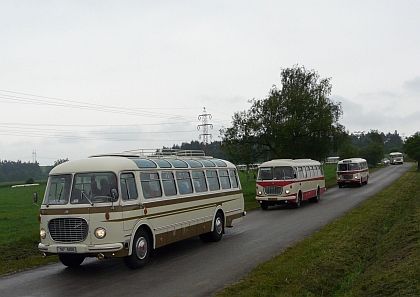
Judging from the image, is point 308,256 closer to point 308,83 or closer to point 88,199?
point 88,199

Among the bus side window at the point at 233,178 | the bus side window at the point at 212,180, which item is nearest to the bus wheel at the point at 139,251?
the bus side window at the point at 212,180

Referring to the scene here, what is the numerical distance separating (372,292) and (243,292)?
2306 mm

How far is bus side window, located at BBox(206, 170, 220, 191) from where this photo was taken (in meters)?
17.7

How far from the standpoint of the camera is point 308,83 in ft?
180

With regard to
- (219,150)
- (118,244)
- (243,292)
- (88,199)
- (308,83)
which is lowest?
(243,292)

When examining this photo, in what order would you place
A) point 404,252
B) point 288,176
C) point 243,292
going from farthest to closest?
1. point 288,176
2. point 404,252
3. point 243,292

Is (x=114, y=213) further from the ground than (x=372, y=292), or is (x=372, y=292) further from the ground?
(x=114, y=213)

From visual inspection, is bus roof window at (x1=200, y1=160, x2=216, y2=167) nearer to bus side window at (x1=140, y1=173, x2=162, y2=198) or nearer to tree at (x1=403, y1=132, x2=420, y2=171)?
bus side window at (x1=140, y1=173, x2=162, y2=198)

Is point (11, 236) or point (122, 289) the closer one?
point (122, 289)

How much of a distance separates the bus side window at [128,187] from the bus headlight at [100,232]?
3.12 ft

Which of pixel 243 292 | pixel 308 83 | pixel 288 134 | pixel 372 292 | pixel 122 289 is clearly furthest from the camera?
pixel 308 83

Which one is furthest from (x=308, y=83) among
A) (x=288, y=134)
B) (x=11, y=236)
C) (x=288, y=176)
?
(x=11, y=236)

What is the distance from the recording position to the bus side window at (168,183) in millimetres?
14570

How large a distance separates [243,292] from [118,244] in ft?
11.9
